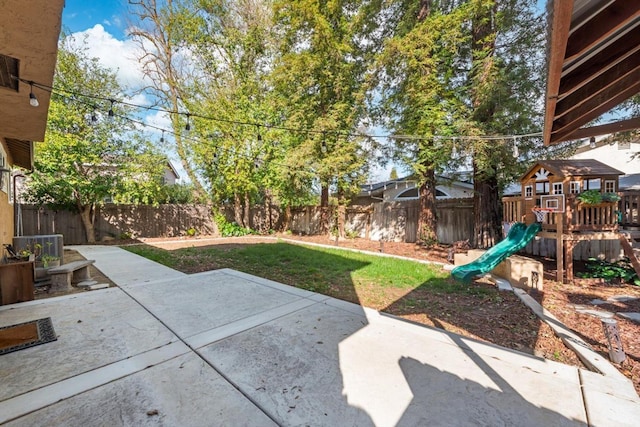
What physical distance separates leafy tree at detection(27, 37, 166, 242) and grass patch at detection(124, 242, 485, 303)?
13.0 ft

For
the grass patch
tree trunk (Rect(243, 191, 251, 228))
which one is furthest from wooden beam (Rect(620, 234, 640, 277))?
tree trunk (Rect(243, 191, 251, 228))

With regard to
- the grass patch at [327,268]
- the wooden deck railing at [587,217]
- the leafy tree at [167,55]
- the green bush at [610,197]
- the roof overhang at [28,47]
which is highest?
the leafy tree at [167,55]

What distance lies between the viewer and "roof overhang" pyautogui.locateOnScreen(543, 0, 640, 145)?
1.45 meters

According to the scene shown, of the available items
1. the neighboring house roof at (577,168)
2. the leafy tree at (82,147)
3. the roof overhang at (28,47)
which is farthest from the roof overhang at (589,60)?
the leafy tree at (82,147)

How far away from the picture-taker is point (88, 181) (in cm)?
940

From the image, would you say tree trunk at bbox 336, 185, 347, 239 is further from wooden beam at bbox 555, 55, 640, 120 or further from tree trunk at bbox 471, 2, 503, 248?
wooden beam at bbox 555, 55, 640, 120

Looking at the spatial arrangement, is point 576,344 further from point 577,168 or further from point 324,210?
point 324,210

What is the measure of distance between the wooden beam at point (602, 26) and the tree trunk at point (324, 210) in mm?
9683

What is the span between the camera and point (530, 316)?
336 centimetres

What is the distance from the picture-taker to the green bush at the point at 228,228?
1301cm

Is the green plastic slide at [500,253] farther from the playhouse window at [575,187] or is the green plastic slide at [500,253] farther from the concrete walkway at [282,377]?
the concrete walkway at [282,377]

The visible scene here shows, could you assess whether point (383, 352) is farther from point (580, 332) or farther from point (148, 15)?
point (148, 15)

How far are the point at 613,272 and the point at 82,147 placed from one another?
48.1 feet

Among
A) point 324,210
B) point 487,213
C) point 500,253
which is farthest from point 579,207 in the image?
point 324,210
